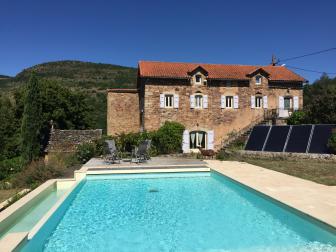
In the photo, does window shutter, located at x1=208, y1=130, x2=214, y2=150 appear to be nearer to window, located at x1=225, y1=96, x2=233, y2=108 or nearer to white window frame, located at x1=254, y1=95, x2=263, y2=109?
window, located at x1=225, y1=96, x2=233, y2=108

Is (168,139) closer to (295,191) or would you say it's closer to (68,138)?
(68,138)

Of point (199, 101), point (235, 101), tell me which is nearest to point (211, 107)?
point (199, 101)

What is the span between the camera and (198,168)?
13.1 meters

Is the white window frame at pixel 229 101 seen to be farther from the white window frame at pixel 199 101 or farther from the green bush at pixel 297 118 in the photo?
the green bush at pixel 297 118

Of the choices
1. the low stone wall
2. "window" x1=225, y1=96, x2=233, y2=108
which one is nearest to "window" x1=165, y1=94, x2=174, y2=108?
"window" x1=225, y1=96, x2=233, y2=108

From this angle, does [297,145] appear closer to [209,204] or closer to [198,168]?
[198,168]

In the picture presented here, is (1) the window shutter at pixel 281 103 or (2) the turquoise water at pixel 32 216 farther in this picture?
(1) the window shutter at pixel 281 103

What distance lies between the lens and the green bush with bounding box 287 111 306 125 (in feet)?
73.9

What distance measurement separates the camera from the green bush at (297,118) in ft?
73.9

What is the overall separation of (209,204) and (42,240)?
4067 mm

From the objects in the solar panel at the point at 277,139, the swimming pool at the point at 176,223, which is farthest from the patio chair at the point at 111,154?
the solar panel at the point at 277,139

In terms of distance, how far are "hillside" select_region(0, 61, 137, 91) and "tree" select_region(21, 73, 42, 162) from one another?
36426mm

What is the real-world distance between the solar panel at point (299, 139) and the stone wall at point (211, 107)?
23.2ft

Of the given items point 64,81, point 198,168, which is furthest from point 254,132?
point 64,81
